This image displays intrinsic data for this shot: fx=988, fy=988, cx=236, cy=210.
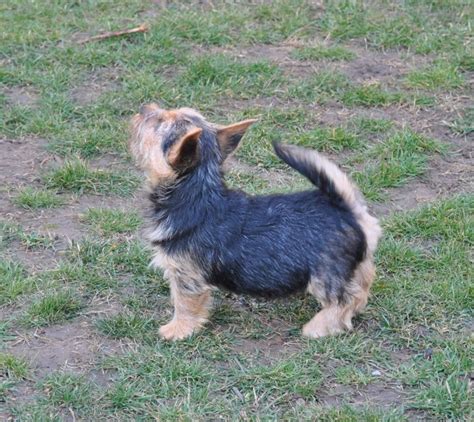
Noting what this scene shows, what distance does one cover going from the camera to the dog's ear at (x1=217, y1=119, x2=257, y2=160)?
17.2 ft

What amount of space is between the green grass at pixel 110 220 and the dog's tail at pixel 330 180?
150 cm

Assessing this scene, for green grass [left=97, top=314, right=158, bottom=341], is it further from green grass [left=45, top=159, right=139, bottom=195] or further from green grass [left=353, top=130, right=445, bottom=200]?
green grass [left=353, top=130, right=445, bottom=200]

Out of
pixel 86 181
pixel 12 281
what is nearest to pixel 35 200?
pixel 86 181

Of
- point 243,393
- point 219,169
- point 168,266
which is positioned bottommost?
point 243,393

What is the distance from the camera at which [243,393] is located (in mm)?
4879

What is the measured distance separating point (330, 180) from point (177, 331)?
3.75ft

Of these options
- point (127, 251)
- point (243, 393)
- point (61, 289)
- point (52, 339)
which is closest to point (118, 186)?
point (127, 251)

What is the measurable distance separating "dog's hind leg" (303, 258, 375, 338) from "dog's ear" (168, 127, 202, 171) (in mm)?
901

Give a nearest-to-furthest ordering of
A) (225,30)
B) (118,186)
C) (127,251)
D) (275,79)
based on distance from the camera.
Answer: (127,251), (118,186), (275,79), (225,30)

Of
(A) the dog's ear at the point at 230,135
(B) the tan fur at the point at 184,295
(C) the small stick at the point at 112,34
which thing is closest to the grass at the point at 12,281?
(B) the tan fur at the point at 184,295

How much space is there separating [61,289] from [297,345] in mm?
1402

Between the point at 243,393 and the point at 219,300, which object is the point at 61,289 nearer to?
the point at 219,300

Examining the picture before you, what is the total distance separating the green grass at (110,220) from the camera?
6203 millimetres

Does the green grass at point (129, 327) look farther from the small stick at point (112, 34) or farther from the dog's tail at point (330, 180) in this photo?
the small stick at point (112, 34)
